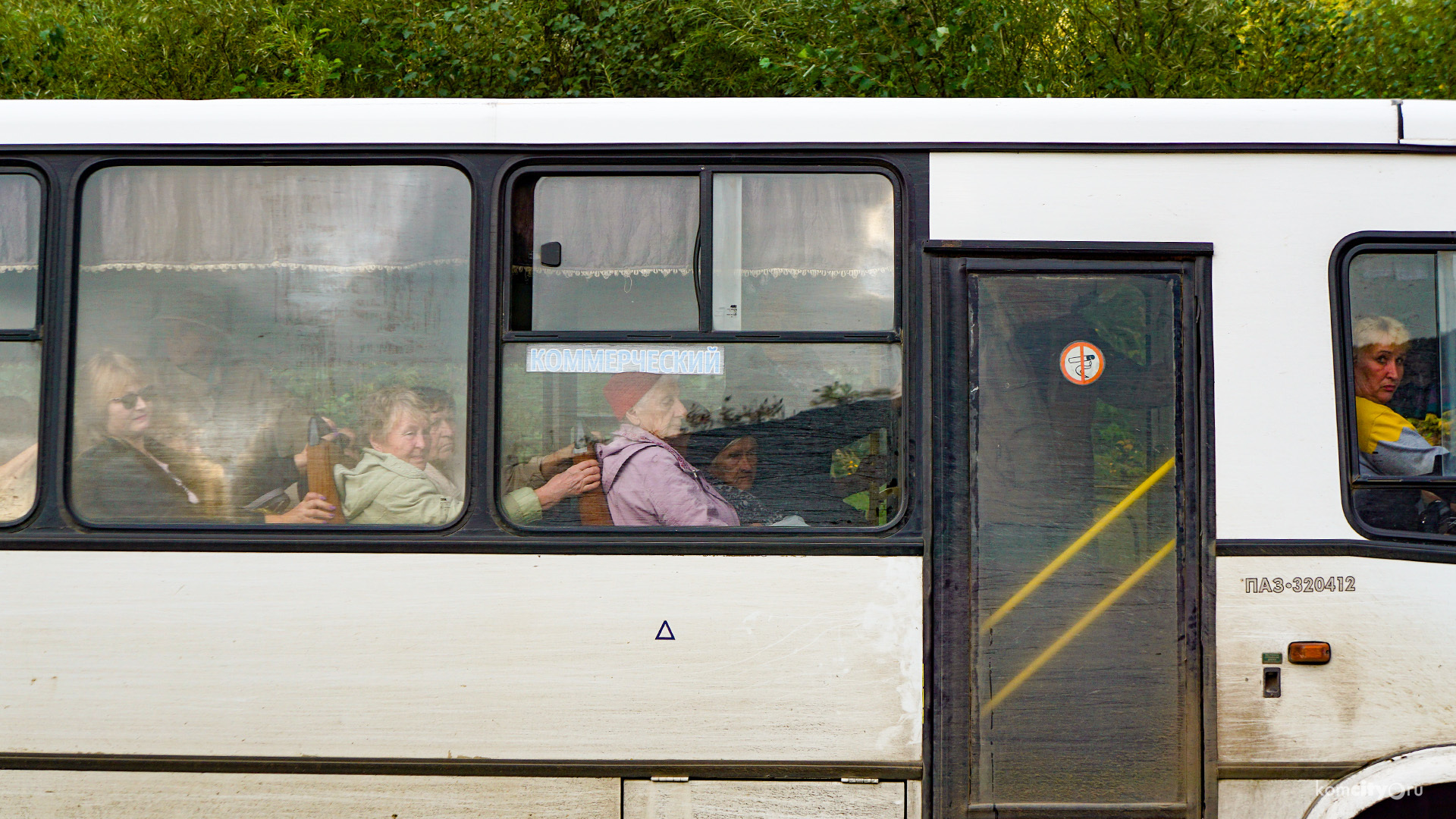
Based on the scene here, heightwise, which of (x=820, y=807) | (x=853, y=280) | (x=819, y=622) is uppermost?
(x=853, y=280)

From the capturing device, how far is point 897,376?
121 inches

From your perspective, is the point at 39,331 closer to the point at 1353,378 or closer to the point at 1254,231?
the point at 1254,231

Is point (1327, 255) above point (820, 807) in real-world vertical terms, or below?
above

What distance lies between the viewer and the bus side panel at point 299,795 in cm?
307

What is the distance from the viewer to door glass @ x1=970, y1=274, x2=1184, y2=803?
119 inches

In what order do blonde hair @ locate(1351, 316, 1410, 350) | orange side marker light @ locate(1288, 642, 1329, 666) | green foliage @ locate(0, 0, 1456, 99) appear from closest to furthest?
orange side marker light @ locate(1288, 642, 1329, 666) → blonde hair @ locate(1351, 316, 1410, 350) → green foliage @ locate(0, 0, 1456, 99)

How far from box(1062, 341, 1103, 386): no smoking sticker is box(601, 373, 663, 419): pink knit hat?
4.33ft

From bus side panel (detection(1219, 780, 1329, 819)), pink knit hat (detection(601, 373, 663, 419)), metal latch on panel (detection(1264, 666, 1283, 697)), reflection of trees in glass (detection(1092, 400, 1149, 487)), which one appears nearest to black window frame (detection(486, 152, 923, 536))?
pink knit hat (detection(601, 373, 663, 419))

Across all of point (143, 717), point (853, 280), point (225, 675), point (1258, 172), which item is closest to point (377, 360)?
point (225, 675)

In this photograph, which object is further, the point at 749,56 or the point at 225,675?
the point at 749,56

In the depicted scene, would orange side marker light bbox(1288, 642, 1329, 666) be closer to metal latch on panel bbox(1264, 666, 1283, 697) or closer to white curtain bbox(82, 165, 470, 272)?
metal latch on panel bbox(1264, 666, 1283, 697)

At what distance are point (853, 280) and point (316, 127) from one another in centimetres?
185

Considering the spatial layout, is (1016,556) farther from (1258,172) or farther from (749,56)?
(749,56)

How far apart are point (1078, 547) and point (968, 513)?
0.36 metres
